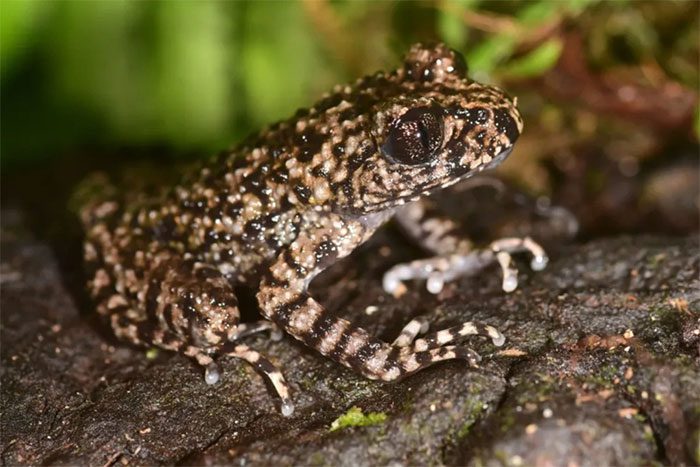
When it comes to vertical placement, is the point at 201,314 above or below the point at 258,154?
below

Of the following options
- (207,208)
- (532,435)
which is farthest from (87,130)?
(532,435)

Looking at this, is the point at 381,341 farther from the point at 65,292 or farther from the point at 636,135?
the point at 636,135

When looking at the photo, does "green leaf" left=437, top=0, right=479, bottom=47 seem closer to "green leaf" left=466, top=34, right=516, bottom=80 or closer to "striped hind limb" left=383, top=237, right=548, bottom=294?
"green leaf" left=466, top=34, right=516, bottom=80

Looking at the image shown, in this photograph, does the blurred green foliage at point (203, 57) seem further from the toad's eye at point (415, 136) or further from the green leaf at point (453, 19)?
the toad's eye at point (415, 136)

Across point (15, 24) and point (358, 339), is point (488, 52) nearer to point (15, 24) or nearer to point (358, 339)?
point (358, 339)

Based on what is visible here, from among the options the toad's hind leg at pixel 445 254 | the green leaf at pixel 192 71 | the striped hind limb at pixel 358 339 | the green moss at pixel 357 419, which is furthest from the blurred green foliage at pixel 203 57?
the green moss at pixel 357 419

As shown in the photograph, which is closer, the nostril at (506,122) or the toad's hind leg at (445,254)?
the nostril at (506,122)
